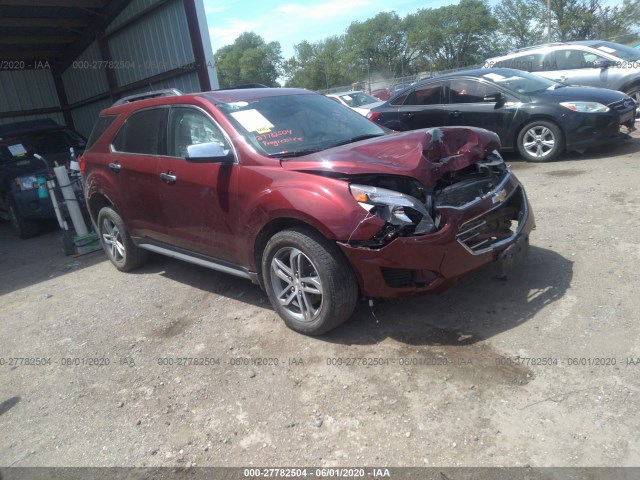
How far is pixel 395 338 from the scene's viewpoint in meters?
3.48

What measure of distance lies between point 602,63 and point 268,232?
9.77m

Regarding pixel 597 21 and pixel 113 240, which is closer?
pixel 113 240

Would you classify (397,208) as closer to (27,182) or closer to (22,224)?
(27,182)

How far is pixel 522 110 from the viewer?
307 inches

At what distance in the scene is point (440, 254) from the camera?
3139 millimetres

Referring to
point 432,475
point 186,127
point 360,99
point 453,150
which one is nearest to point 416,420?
point 432,475

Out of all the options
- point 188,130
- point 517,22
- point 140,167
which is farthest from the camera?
point 517,22

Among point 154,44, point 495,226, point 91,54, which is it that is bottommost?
point 495,226

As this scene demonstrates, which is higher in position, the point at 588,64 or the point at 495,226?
the point at 588,64

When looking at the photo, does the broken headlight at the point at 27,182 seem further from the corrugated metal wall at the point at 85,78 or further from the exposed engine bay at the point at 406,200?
the exposed engine bay at the point at 406,200

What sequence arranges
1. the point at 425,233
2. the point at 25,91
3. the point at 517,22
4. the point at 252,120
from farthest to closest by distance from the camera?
the point at 517,22, the point at 25,91, the point at 252,120, the point at 425,233

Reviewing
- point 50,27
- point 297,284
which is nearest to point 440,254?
point 297,284

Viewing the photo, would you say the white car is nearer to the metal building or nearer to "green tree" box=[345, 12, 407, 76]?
the metal building

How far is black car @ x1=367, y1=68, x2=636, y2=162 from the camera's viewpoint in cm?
731
